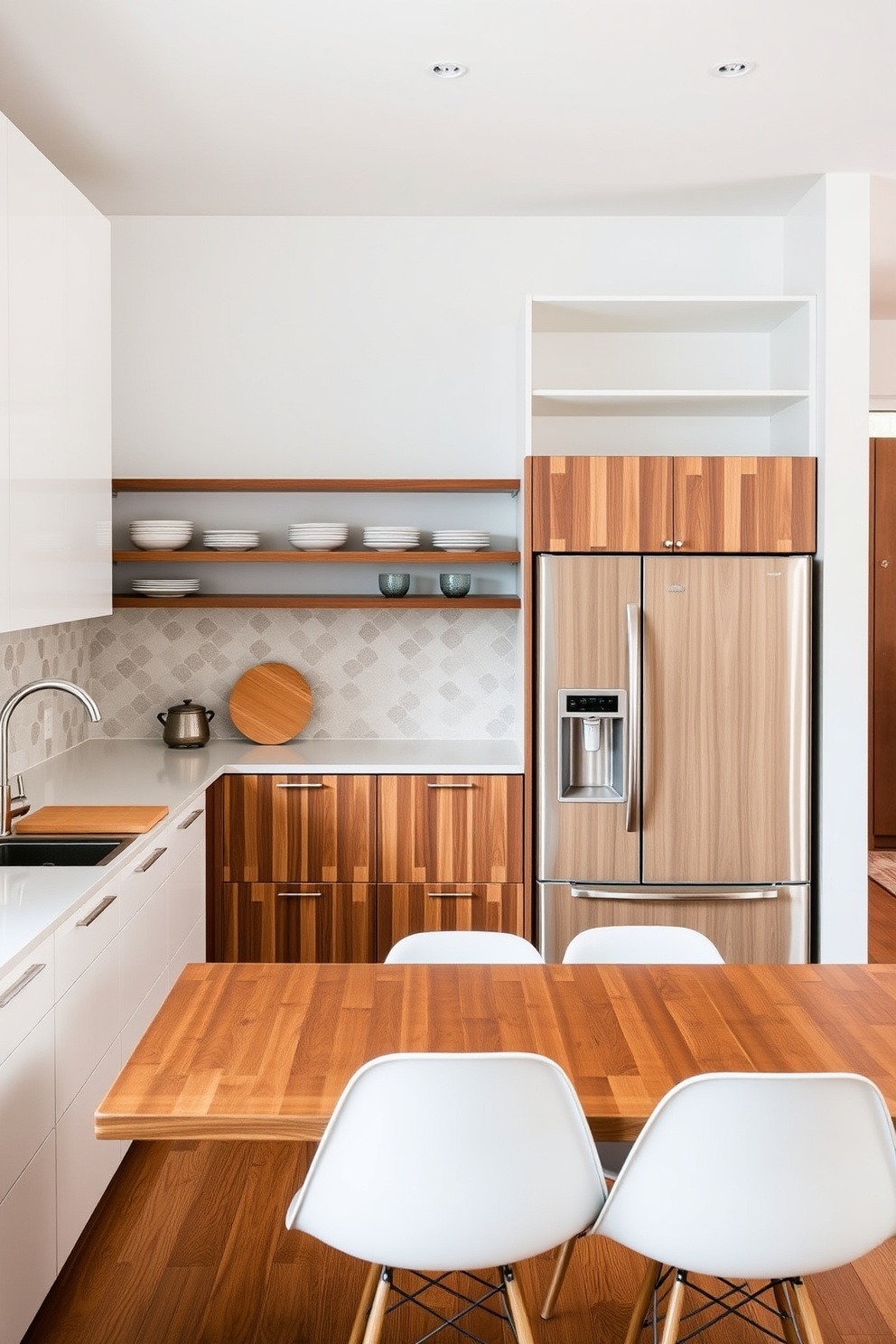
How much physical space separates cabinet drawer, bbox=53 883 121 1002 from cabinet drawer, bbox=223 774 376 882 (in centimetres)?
116

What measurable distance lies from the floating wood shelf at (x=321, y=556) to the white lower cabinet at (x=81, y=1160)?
1818 millimetres

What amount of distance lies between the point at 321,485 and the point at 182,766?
1068 millimetres

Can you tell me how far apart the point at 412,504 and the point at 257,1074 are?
9.38 ft

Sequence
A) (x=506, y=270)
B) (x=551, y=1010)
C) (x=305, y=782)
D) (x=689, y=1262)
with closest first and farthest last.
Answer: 1. (x=689, y=1262)
2. (x=551, y=1010)
3. (x=305, y=782)
4. (x=506, y=270)

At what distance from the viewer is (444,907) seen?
382cm

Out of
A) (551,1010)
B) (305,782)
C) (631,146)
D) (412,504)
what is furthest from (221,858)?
(631,146)

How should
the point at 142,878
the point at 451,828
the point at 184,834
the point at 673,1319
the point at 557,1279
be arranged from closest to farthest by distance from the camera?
the point at 673,1319 < the point at 557,1279 < the point at 142,878 < the point at 184,834 < the point at 451,828

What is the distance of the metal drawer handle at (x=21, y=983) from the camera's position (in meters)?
1.89

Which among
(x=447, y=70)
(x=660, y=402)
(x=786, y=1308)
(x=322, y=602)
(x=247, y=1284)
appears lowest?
(x=247, y=1284)

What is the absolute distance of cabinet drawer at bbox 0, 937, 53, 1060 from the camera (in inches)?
75.0

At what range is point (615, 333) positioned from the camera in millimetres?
4238

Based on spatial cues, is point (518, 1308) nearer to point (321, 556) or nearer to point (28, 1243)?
point (28, 1243)

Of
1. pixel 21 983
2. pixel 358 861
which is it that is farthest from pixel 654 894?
pixel 21 983

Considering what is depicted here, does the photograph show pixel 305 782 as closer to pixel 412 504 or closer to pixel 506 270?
pixel 412 504
